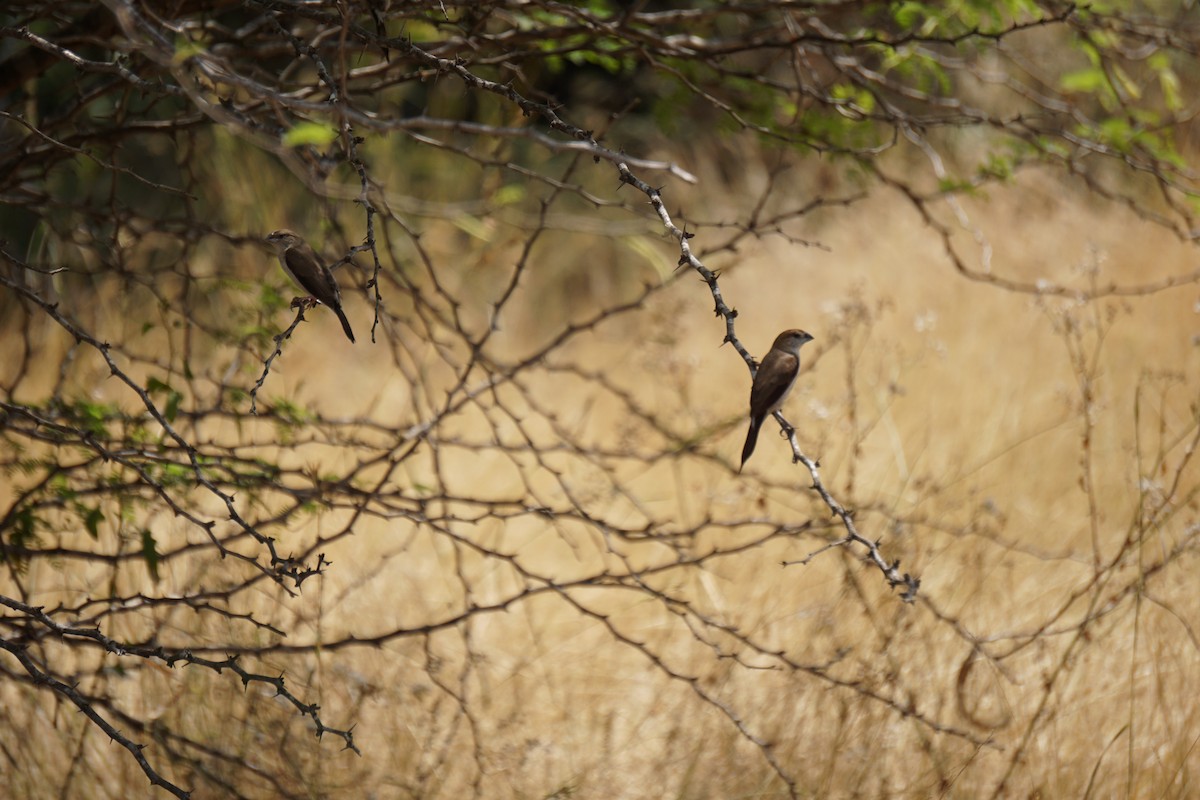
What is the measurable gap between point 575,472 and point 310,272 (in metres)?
3.46

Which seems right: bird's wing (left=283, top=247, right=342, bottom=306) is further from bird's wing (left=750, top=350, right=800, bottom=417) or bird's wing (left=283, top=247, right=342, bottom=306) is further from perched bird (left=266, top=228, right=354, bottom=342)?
bird's wing (left=750, top=350, right=800, bottom=417)

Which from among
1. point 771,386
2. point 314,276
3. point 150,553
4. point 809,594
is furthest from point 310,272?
point 809,594

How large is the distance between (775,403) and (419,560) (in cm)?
274

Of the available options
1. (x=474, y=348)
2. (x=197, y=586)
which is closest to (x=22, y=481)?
(x=197, y=586)

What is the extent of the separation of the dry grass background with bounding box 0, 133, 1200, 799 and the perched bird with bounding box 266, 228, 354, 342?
706 mm

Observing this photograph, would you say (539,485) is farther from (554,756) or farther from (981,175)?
(981,175)

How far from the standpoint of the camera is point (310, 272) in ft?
7.29

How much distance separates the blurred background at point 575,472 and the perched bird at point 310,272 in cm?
10

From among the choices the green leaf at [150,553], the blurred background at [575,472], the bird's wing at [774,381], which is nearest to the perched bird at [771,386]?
the bird's wing at [774,381]

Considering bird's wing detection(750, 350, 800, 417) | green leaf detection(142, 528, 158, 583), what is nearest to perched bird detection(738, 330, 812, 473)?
bird's wing detection(750, 350, 800, 417)

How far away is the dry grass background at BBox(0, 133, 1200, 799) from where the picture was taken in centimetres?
291

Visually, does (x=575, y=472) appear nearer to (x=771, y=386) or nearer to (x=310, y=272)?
(x=771, y=386)

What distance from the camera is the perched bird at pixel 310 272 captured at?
2.11 meters

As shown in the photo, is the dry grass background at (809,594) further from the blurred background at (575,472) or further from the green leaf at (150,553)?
the green leaf at (150,553)
